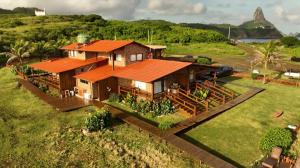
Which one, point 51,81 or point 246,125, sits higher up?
point 51,81

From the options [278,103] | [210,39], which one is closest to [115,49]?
[278,103]

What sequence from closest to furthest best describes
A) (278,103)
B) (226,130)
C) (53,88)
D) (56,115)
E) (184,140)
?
(184,140), (226,130), (56,115), (278,103), (53,88)

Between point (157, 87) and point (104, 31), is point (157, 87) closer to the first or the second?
point (157, 87)

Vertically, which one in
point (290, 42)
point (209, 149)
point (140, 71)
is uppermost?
point (290, 42)

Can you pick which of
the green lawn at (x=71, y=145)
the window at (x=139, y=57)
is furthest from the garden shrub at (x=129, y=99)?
the window at (x=139, y=57)

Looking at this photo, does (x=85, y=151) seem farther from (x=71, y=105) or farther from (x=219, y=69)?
(x=219, y=69)

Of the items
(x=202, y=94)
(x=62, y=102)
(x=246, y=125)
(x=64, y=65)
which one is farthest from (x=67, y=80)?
(x=246, y=125)
